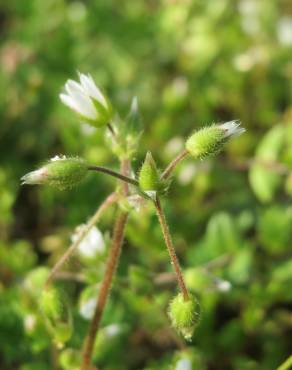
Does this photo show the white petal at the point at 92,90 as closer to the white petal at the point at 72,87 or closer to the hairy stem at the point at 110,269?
the white petal at the point at 72,87

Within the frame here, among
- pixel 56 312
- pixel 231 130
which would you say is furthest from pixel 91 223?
pixel 231 130

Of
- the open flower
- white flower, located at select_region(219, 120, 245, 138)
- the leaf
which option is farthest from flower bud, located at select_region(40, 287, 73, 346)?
the leaf

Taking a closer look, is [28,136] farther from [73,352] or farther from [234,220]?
[73,352]

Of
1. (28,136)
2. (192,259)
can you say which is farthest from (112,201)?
(28,136)

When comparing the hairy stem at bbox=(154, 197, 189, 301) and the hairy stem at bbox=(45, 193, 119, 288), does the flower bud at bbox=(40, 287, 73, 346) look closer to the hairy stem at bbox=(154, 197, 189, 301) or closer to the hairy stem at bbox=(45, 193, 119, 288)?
the hairy stem at bbox=(45, 193, 119, 288)

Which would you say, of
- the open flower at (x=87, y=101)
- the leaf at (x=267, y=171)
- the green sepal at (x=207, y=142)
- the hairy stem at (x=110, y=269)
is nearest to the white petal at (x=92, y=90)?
the open flower at (x=87, y=101)

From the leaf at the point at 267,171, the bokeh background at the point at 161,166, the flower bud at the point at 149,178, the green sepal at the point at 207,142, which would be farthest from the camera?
the leaf at the point at 267,171
